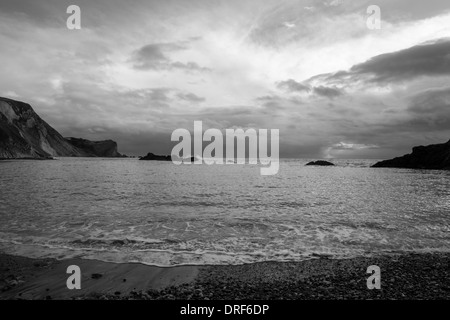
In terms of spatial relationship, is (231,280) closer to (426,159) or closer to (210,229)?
(210,229)

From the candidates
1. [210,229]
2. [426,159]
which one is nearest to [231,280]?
[210,229]

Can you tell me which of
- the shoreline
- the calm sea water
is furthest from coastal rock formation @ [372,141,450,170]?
the shoreline

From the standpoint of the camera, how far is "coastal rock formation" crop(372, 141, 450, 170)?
97.1m

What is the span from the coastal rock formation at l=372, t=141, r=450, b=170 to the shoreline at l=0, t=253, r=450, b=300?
352 feet

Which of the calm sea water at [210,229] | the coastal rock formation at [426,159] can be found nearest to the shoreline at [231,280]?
the calm sea water at [210,229]

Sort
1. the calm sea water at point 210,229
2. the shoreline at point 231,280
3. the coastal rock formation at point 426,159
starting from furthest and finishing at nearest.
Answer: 1. the coastal rock formation at point 426,159
2. the calm sea water at point 210,229
3. the shoreline at point 231,280

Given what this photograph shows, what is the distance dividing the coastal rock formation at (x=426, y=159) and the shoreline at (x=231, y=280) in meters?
107

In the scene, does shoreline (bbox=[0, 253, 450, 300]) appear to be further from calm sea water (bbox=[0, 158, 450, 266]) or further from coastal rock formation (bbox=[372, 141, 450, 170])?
coastal rock formation (bbox=[372, 141, 450, 170])

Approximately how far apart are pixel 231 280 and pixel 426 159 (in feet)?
409

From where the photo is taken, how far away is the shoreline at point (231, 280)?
7332 mm

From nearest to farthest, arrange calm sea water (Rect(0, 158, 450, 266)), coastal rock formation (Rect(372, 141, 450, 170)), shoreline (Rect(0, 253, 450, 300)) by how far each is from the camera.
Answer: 1. shoreline (Rect(0, 253, 450, 300))
2. calm sea water (Rect(0, 158, 450, 266))
3. coastal rock formation (Rect(372, 141, 450, 170))

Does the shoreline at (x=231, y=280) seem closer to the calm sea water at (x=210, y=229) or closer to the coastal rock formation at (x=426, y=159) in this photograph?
the calm sea water at (x=210, y=229)

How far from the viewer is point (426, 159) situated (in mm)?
105312
